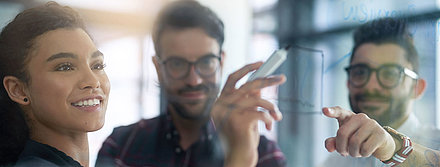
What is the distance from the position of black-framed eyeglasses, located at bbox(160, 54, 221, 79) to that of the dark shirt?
200mm

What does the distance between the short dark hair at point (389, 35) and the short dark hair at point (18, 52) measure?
550 millimetres

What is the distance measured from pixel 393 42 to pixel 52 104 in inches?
26.2

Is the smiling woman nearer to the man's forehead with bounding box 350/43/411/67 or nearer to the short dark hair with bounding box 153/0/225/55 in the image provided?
the short dark hair with bounding box 153/0/225/55

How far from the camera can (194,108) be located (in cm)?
66

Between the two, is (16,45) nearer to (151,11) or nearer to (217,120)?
(151,11)

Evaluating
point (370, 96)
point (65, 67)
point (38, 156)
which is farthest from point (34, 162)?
point (370, 96)

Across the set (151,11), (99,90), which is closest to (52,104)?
(99,90)

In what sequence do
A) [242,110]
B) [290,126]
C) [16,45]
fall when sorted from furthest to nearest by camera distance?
[290,126] < [242,110] < [16,45]

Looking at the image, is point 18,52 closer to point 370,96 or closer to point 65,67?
point 65,67

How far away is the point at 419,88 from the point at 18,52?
0.77m

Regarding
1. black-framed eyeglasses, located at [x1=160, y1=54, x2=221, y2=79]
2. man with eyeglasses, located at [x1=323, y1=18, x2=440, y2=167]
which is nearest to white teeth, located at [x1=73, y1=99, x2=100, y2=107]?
black-framed eyeglasses, located at [x1=160, y1=54, x2=221, y2=79]

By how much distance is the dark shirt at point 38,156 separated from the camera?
56cm

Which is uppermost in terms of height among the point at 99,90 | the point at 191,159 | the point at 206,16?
the point at 206,16

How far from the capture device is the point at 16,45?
0.54m
